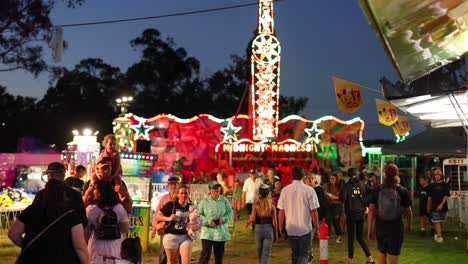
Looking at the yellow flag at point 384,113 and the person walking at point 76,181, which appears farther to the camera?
the yellow flag at point 384,113

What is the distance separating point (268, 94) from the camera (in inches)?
1346

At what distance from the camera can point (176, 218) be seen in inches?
321

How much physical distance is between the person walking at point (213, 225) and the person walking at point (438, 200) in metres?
7.99

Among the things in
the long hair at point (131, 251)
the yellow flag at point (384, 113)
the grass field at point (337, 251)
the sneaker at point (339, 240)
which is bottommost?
the grass field at point (337, 251)

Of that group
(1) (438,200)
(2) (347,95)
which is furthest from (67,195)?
(2) (347,95)

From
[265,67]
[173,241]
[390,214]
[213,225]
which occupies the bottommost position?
[173,241]

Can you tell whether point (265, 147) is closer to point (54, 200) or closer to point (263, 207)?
point (263, 207)

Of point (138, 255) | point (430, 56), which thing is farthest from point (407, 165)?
point (138, 255)

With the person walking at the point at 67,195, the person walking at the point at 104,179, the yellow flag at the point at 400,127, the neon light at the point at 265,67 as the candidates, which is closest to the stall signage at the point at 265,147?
the neon light at the point at 265,67

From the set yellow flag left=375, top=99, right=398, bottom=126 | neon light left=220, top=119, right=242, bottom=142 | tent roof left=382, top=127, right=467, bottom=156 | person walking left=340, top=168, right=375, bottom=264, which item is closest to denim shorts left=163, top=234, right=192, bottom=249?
person walking left=340, top=168, right=375, bottom=264

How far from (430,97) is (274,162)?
24730 millimetres

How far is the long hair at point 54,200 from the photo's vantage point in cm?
495

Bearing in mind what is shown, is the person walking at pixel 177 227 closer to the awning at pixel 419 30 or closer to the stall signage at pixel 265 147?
the awning at pixel 419 30

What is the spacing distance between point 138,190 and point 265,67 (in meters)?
22.5
